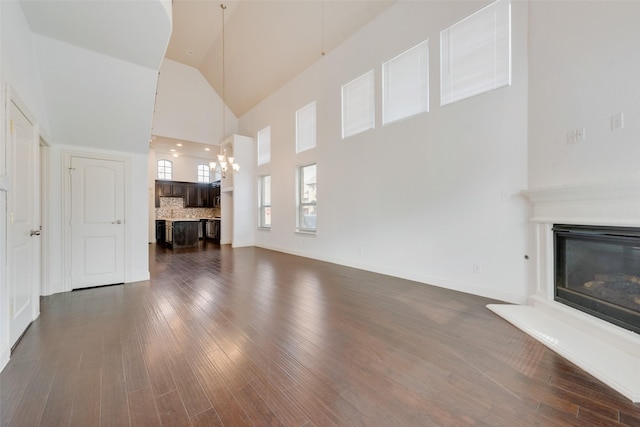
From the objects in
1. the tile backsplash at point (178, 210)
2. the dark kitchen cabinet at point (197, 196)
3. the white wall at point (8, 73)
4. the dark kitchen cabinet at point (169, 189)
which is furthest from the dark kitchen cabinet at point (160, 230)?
the white wall at point (8, 73)

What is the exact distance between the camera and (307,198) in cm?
648

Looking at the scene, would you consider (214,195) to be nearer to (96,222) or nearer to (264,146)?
(264,146)

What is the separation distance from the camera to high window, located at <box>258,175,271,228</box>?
805cm

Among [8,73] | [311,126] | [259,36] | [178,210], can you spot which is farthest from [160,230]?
[8,73]

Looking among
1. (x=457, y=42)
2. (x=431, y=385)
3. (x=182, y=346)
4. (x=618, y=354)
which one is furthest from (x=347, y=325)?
(x=457, y=42)

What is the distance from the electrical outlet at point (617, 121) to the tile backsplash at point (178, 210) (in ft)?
36.5

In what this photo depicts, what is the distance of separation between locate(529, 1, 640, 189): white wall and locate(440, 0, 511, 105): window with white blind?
310 mm

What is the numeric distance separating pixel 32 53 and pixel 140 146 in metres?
1.53

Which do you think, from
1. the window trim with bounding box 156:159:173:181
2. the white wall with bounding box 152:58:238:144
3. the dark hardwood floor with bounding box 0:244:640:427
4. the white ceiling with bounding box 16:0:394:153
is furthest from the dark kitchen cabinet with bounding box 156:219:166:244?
the dark hardwood floor with bounding box 0:244:640:427

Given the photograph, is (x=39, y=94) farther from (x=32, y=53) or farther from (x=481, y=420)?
(x=481, y=420)

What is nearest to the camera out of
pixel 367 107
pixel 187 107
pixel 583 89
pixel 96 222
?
pixel 583 89

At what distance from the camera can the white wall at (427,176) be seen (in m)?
3.06

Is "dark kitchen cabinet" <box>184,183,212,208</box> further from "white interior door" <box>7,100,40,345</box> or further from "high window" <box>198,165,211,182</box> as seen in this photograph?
"white interior door" <box>7,100,40,345</box>

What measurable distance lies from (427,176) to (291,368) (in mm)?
3261
